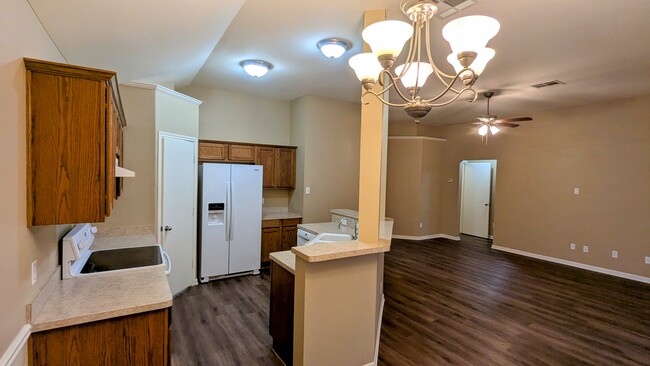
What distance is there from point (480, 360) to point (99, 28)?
3.89m

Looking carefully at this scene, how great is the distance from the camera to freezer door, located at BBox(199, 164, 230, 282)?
171 inches

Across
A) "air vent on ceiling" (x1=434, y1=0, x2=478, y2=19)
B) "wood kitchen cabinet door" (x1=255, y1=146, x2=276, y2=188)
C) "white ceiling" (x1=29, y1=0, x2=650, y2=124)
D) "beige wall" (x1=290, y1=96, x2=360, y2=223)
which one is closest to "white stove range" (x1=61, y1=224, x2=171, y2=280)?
"white ceiling" (x1=29, y1=0, x2=650, y2=124)

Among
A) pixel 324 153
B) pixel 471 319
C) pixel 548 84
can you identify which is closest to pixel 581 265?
pixel 548 84

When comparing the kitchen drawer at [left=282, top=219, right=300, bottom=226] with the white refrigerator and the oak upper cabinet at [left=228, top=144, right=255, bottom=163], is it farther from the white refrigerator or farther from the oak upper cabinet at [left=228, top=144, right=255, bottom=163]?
the oak upper cabinet at [left=228, top=144, right=255, bottom=163]

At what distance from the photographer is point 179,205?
3846 mm

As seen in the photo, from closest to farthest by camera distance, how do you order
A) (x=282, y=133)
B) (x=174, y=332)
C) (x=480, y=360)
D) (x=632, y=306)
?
(x=480, y=360)
(x=174, y=332)
(x=632, y=306)
(x=282, y=133)

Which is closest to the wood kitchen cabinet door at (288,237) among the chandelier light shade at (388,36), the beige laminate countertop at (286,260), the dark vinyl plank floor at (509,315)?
the dark vinyl plank floor at (509,315)

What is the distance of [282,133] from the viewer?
18.9ft

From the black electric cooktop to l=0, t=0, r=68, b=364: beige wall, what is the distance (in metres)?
0.93

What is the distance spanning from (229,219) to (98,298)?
275cm

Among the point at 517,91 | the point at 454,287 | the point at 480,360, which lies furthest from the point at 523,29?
the point at 454,287

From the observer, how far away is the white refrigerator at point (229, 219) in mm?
4352

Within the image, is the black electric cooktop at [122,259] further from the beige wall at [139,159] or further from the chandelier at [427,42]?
the chandelier at [427,42]

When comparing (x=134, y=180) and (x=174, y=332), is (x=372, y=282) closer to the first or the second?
(x=174, y=332)
